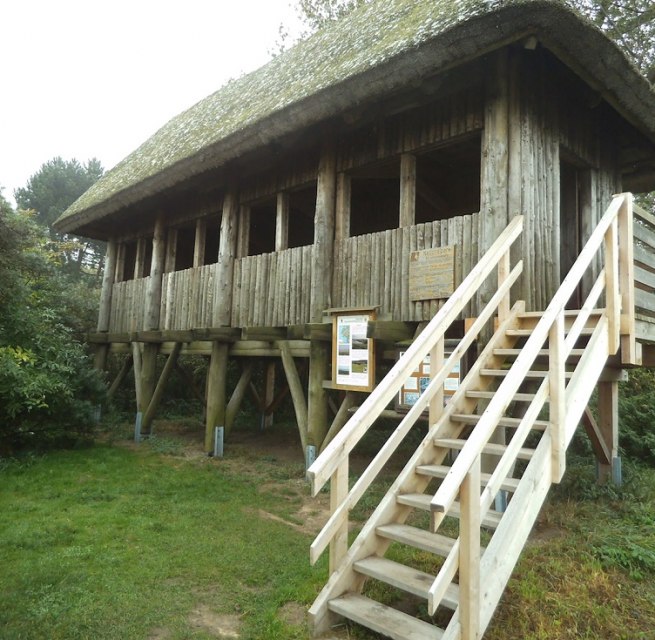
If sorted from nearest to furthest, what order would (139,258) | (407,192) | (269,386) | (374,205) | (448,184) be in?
1. (407,192)
2. (448,184)
3. (374,205)
4. (139,258)
5. (269,386)

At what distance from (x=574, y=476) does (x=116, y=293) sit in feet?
31.7

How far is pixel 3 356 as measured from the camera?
22.1 ft

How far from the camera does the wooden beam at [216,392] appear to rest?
820 centimetres

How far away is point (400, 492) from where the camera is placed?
354cm

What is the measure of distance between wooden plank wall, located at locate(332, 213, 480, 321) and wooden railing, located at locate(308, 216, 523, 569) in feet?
3.50

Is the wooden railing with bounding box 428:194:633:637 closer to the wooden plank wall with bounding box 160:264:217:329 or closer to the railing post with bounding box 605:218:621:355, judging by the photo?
the railing post with bounding box 605:218:621:355

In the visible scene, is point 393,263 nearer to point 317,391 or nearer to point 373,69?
point 317,391

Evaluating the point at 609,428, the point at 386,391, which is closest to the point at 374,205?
the point at 609,428

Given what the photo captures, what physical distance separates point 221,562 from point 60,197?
33.2 m

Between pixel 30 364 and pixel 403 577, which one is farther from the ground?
pixel 30 364

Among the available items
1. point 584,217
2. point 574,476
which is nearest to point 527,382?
point 574,476

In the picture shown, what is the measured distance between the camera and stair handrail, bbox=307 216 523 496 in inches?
107

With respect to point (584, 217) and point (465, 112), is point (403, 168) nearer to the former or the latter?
point (465, 112)

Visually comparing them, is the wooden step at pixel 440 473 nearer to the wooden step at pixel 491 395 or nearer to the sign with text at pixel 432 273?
the wooden step at pixel 491 395
